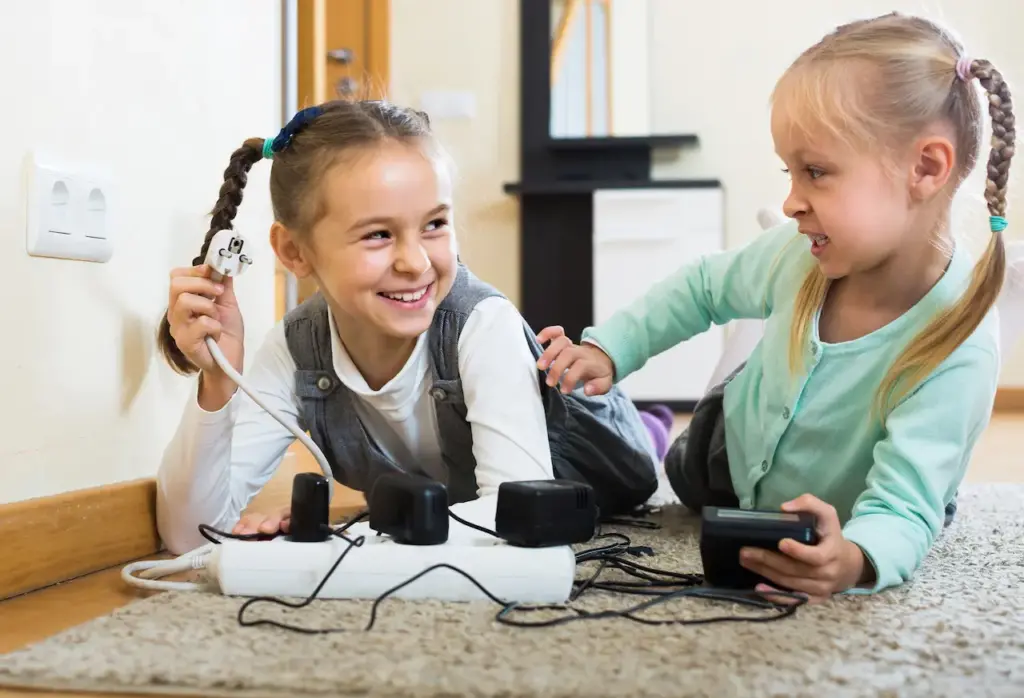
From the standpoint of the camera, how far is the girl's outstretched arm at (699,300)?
1.14 meters

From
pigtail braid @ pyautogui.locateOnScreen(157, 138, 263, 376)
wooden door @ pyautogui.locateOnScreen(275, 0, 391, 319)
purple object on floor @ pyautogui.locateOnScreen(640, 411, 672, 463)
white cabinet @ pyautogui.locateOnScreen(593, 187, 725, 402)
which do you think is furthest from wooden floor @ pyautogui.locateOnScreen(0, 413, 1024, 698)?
wooden door @ pyautogui.locateOnScreen(275, 0, 391, 319)

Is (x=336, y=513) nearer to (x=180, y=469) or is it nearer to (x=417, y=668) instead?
(x=180, y=469)

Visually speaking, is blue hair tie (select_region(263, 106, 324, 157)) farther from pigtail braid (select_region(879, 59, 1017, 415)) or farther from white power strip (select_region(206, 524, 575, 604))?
pigtail braid (select_region(879, 59, 1017, 415))

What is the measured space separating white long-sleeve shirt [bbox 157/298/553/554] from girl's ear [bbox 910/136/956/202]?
0.41m

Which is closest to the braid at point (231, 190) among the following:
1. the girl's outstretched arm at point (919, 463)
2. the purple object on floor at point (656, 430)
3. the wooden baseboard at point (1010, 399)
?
the girl's outstretched arm at point (919, 463)

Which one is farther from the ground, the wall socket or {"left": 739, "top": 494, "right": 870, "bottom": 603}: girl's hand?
the wall socket

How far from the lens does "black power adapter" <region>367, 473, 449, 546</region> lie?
80cm

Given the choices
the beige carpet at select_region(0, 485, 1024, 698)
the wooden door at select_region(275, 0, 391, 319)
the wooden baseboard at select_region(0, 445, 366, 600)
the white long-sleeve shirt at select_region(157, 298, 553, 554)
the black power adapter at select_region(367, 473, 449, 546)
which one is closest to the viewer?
the beige carpet at select_region(0, 485, 1024, 698)

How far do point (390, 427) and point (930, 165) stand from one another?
24.1 inches

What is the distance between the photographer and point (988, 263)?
3.07 ft

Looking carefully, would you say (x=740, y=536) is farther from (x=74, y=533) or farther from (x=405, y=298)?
(x=74, y=533)

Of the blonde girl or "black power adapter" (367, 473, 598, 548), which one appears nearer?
"black power adapter" (367, 473, 598, 548)

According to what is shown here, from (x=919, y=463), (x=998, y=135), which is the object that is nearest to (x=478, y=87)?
(x=998, y=135)

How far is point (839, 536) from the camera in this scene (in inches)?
31.7
